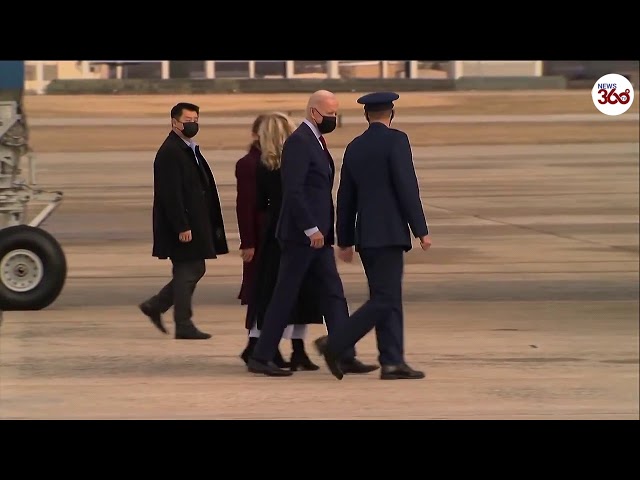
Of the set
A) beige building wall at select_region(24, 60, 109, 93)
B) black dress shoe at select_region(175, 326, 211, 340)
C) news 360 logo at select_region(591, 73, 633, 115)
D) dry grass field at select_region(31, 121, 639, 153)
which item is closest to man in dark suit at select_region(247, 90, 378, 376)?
black dress shoe at select_region(175, 326, 211, 340)

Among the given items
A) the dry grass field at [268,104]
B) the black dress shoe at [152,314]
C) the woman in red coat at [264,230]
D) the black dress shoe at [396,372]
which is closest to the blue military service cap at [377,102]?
the woman in red coat at [264,230]

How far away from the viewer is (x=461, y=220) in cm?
1919

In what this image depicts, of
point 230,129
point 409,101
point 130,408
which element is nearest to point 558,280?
point 130,408

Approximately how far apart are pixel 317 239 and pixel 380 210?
0.39 meters

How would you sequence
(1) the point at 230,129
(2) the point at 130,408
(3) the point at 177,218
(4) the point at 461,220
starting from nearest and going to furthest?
(2) the point at 130,408 → (3) the point at 177,218 → (4) the point at 461,220 → (1) the point at 230,129

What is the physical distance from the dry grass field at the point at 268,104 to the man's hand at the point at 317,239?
33.2 meters

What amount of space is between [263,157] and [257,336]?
1.08 metres

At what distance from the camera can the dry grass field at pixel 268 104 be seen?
141 feet

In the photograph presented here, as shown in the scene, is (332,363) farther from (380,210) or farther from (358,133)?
(358,133)

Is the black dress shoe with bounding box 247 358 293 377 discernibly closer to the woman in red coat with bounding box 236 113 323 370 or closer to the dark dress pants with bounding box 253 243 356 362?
the dark dress pants with bounding box 253 243 356 362

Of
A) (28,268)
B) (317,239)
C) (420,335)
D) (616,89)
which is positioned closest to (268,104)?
(616,89)

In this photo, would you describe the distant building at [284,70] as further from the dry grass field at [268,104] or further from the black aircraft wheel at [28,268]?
the black aircraft wheel at [28,268]

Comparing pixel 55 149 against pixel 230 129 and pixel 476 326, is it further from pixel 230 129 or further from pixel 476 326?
pixel 476 326

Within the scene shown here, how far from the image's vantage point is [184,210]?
984 cm
